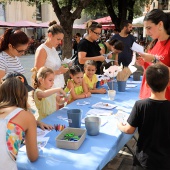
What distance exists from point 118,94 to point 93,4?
26.5 feet

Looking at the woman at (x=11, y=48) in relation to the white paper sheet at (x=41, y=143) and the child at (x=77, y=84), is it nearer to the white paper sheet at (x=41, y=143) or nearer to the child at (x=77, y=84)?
the child at (x=77, y=84)

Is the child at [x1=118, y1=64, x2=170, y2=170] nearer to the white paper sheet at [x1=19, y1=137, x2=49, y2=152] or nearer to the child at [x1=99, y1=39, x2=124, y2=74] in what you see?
the white paper sheet at [x1=19, y1=137, x2=49, y2=152]

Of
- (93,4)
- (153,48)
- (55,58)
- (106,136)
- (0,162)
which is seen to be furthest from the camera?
(93,4)

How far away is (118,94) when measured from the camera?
9.99 ft

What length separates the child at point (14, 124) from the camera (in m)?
1.30

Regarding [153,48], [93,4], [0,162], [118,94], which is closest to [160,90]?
[153,48]

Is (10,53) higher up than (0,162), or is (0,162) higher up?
(10,53)

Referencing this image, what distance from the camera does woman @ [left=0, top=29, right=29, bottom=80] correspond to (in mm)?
2250

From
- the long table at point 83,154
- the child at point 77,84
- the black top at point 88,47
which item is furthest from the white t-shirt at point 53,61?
the long table at point 83,154

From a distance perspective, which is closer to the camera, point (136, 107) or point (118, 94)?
point (136, 107)

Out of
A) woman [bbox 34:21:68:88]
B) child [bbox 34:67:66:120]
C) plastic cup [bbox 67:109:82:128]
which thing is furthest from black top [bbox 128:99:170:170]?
woman [bbox 34:21:68:88]

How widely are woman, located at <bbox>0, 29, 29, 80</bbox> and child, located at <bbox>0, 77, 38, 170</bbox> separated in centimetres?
90

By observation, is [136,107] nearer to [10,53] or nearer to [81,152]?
[81,152]

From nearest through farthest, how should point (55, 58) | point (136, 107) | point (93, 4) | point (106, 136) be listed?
point (136, 107), point (106, 136), point (55, 58), point (93, 4)
